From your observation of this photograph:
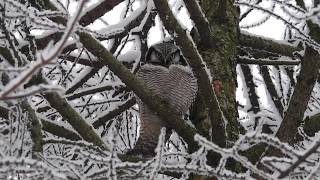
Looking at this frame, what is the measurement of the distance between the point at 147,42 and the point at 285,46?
111 centimetres

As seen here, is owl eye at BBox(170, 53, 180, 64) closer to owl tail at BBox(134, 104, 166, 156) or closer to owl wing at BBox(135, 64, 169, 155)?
owl wing at BBox(135, 64, 169, 155)

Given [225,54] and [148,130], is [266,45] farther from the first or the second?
[148,130]

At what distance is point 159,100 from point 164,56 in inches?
40.7

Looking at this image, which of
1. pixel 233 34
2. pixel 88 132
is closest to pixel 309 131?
pixel 233 34

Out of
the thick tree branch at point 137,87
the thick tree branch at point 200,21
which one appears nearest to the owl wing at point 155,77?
the thick tree branch at point 200,21

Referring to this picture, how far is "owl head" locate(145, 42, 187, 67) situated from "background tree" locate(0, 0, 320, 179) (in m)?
0.24

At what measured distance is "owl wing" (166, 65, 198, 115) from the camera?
362 cm

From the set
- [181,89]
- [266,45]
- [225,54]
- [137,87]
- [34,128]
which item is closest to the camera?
[34,128]

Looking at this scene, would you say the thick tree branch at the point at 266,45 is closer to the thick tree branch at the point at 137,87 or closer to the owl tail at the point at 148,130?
the owl tail at the point at 148,130

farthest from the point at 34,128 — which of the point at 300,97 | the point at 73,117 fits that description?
the point at 300,97

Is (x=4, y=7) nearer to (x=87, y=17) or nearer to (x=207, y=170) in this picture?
(x=207, y=170)

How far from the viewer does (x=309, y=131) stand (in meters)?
3.04

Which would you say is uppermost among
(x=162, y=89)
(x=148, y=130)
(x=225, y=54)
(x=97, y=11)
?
(x=97, y=11)

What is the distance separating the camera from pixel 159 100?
2836 millimetres
